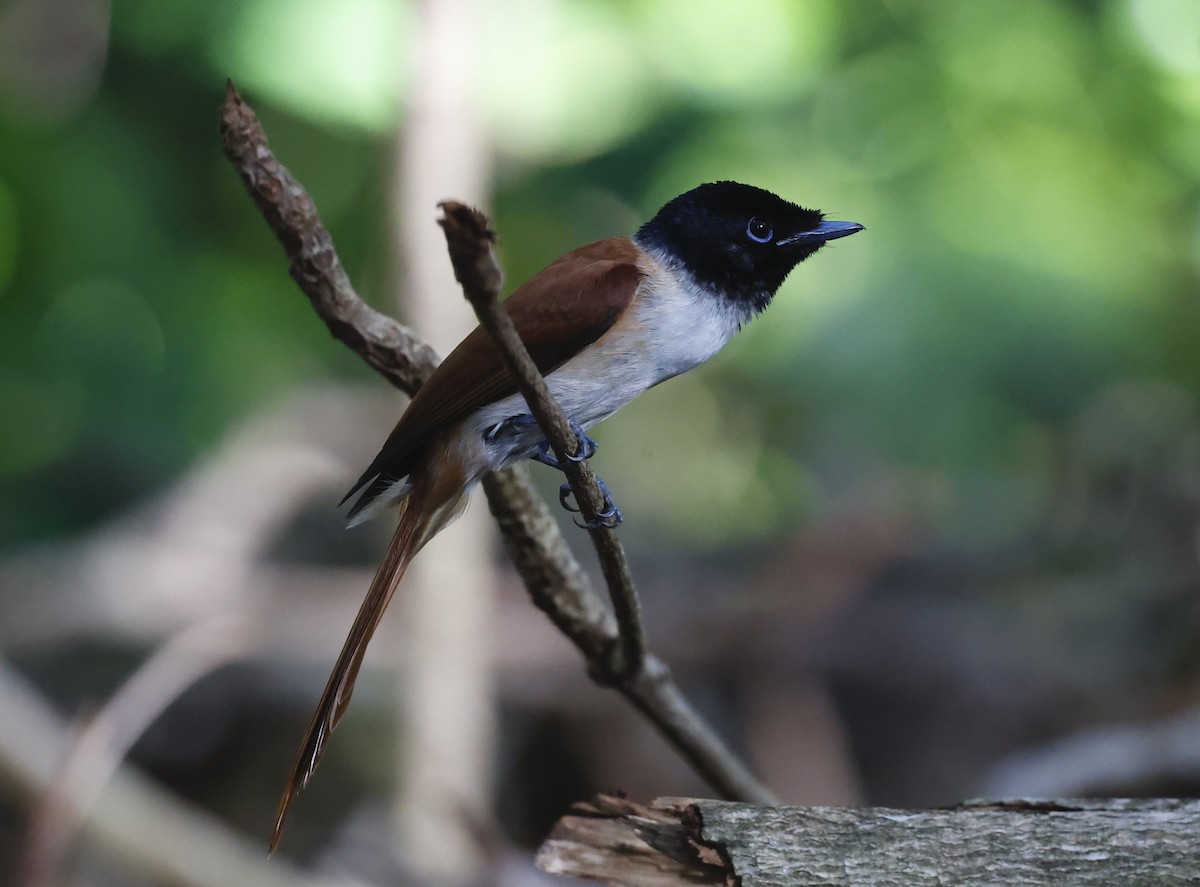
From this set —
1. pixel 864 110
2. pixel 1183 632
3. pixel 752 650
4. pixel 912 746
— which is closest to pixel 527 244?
pixel 864 110

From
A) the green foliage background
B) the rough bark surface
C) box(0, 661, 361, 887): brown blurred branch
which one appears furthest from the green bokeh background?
the rough bark surface

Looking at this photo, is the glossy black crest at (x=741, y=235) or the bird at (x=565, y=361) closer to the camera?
the bird at (x=565, y=361)

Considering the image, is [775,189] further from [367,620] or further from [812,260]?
[367,620]

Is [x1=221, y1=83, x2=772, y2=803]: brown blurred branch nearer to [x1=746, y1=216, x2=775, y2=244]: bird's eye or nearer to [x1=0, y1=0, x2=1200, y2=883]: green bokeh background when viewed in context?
[x1=746, y1=216, x2=775, y2=244]: bird's eye

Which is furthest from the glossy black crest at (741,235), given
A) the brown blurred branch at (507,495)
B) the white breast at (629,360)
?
the brown blurred branch at (507,495)

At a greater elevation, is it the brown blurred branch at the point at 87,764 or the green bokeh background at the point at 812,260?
the green bokeh background at the point at 812,260

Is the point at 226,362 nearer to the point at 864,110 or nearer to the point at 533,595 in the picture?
the point at 864,110

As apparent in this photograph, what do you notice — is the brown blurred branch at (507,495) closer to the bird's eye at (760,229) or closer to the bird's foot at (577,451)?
the bird's foot at (577,451)
